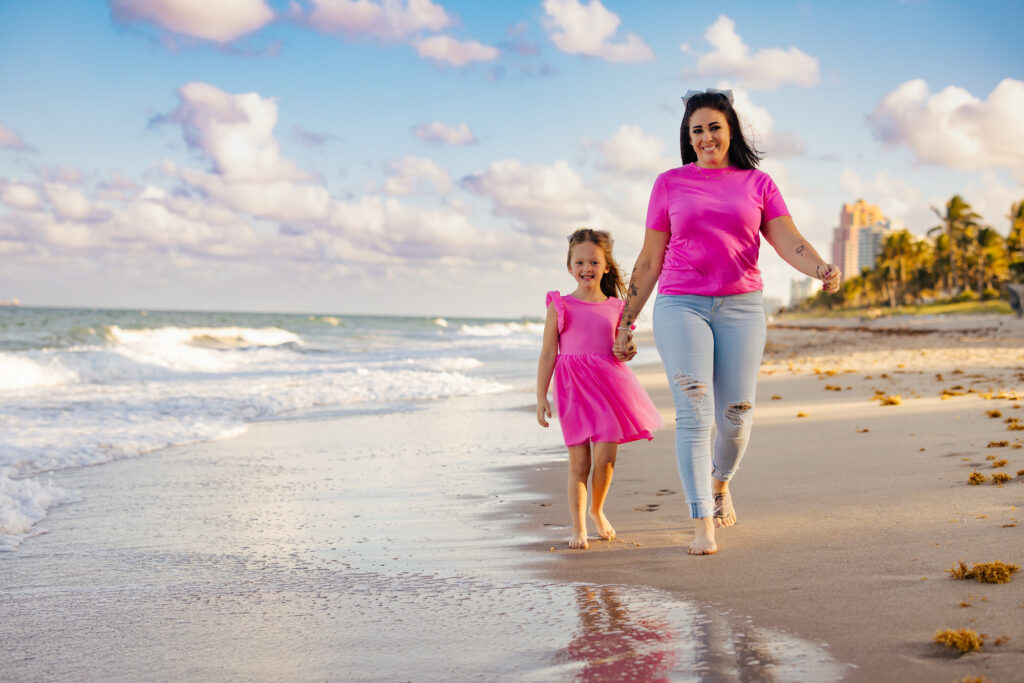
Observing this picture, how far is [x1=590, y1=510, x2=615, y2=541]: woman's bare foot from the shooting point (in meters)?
4.15

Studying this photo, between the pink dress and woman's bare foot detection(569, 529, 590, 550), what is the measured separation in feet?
1.51

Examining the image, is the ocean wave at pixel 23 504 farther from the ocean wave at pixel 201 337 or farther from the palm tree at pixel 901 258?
the palm tree at pixel 901 258

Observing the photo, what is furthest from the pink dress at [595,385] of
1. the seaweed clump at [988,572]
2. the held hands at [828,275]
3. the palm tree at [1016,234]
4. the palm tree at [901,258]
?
the palm tree at [901,258]

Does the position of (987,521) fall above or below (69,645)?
above

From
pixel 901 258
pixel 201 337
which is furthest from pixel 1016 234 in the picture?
pixel 201 337

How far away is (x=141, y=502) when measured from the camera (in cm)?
564

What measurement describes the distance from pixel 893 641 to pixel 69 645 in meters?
2.78

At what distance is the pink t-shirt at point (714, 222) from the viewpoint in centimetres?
371

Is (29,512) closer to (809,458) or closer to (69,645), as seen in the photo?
(69,645)

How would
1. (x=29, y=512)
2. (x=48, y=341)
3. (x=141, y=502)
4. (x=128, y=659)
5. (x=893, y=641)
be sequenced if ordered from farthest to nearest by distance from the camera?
(x=48, y=341) → (x=141, y=502) → (x=29, y=512) → (x=128, y=659) → (x=893, y=641)

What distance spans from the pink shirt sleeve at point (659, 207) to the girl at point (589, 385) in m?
0.54

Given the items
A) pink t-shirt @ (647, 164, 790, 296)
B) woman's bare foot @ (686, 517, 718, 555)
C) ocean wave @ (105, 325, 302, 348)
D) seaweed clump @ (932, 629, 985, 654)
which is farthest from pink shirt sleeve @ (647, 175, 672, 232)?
ocean wave @ (105, 325, 302, 348)

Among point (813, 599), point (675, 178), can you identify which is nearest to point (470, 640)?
point (813, 599)

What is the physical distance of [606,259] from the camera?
14.5 ft
